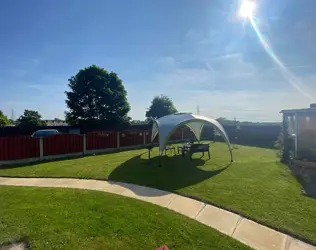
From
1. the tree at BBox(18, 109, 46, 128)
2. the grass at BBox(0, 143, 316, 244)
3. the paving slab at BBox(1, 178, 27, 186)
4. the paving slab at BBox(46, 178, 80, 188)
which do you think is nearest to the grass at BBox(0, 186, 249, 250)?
the paving slab at BBox(46, 178, 80, 188)

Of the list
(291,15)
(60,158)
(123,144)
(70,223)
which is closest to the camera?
(70,223)

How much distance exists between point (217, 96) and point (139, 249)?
72.9ft

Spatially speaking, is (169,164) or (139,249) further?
(169,164)

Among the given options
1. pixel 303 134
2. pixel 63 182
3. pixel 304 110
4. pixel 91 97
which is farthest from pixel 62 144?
pixel 303 134

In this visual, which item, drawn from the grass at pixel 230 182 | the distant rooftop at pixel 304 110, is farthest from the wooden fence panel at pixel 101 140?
the distant rooftop at pixel 304 110

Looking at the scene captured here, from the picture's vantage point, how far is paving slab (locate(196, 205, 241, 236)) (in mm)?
4543

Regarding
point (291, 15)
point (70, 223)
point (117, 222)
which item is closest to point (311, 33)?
point (291, 15)

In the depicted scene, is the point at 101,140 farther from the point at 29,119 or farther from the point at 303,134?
the point at 303,134

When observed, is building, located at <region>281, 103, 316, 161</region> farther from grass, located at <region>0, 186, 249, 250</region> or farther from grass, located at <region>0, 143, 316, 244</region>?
grass, located at <region>0, 186, 249, 250</region>

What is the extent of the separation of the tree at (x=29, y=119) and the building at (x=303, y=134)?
68.4 feet

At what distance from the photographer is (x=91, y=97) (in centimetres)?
2370

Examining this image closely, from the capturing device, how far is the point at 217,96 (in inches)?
947

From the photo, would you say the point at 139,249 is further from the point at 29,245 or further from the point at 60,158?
the point at 60,158

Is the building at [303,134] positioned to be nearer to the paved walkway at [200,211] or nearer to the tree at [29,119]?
the paved walkway at [200,211]
